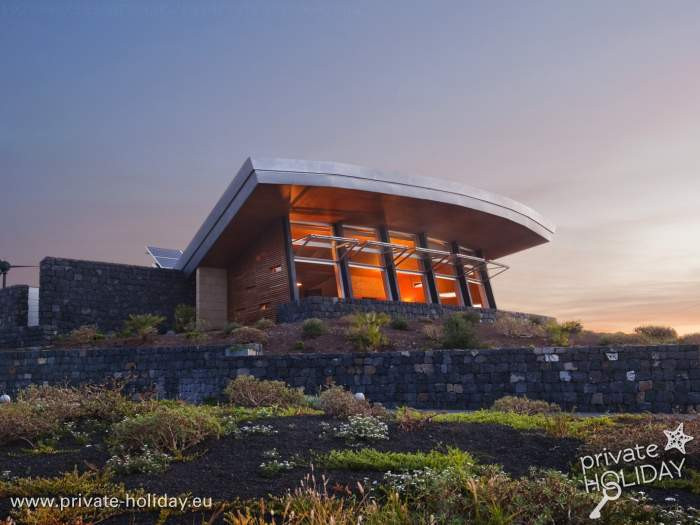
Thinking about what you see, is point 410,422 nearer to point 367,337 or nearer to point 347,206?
point 367,337

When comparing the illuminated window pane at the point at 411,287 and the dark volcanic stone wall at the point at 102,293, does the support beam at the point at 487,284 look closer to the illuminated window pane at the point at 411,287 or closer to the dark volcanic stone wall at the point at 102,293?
the illuminated window pane at the point at 411,287

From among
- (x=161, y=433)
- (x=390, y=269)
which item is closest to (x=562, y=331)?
(x=390, y=269)

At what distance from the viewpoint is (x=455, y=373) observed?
15.1 meters

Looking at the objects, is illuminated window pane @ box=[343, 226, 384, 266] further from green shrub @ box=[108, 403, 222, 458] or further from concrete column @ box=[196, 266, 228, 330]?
green shrub @ box=[108, 403, 222, 458]

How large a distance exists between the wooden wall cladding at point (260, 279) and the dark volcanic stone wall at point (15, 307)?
372 inches

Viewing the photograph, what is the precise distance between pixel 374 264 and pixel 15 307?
16254 mm

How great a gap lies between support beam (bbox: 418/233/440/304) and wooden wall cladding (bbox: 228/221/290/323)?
7.78 metres

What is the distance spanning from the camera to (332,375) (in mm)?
16062

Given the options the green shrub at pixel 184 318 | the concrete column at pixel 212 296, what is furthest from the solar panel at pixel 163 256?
the green shrub at pixel 184 318

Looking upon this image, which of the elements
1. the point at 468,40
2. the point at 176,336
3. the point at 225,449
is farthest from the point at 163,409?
the point at 176,336

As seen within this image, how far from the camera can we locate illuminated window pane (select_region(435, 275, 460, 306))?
34.4 meters

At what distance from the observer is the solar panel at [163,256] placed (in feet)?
121

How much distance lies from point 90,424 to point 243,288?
22290 mm

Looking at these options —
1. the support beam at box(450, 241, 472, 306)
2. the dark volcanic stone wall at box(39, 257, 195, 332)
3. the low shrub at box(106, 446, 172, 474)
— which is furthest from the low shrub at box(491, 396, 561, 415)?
the support beam at box(450, 241, 472, 306)
